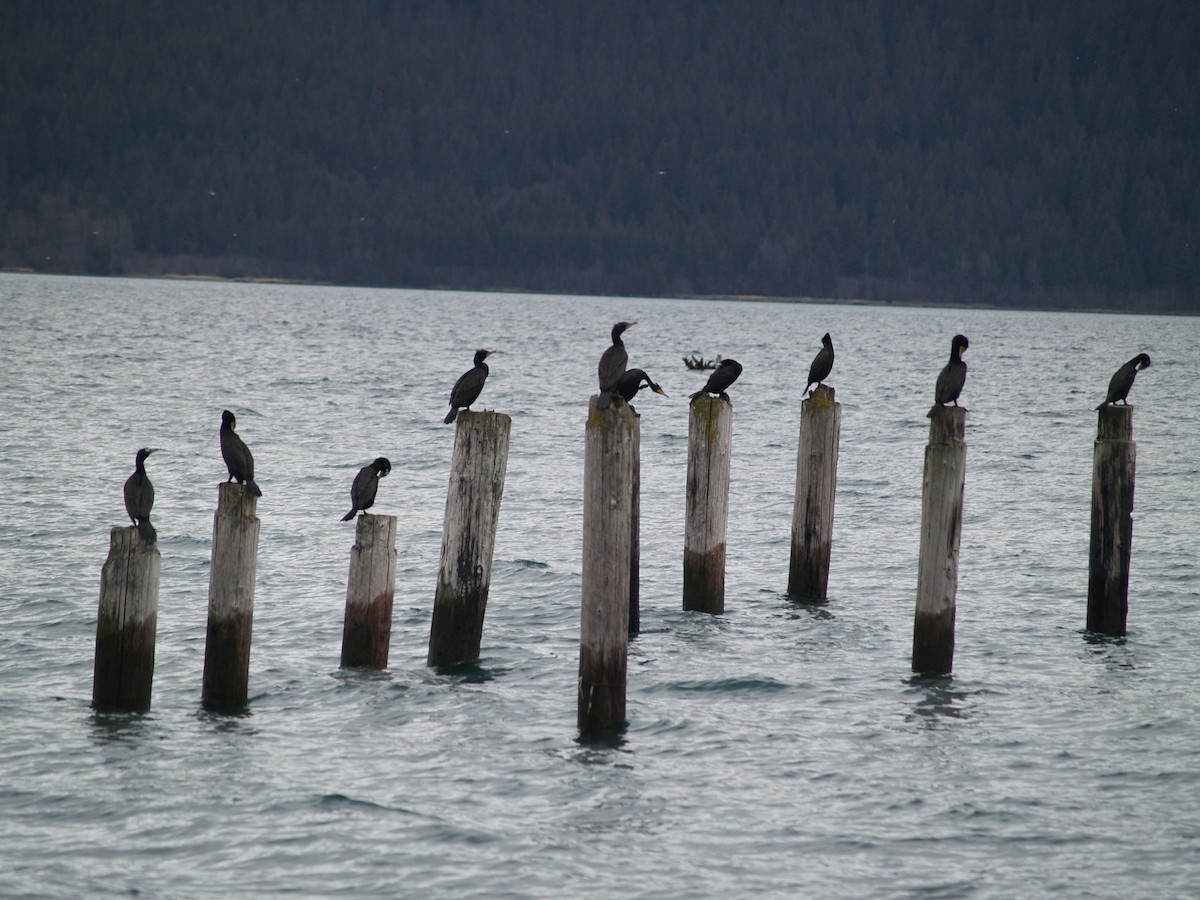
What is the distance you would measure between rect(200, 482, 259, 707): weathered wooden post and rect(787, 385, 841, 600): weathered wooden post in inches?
206

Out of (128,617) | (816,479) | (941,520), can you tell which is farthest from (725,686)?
(128,617)

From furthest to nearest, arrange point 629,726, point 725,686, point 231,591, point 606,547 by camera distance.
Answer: point 725,686 < point 629,726 < point 231,591 < point 606,547

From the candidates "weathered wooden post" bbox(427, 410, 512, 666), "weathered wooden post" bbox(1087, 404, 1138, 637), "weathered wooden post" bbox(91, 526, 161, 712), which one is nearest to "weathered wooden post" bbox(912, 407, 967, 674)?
"weathered wooden post" bbox(1087, 404, 1138, 637)

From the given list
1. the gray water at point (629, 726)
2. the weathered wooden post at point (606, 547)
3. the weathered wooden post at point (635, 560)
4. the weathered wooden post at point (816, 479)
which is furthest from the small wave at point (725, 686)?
the weathered wooden post at point (816, 479)

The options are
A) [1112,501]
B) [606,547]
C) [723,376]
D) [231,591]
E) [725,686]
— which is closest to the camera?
[606,547]

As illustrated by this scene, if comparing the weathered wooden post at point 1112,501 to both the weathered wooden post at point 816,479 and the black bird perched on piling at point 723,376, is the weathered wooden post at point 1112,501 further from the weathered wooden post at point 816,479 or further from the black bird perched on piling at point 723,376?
the black bird perched on piling at point 723,376

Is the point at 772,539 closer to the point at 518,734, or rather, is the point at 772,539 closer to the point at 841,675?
the point at 841,675

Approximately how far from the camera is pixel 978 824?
8.57 meters

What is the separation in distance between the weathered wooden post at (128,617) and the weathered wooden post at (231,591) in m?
0.44

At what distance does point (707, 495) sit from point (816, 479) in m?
1.10

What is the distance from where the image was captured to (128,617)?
30.0ft

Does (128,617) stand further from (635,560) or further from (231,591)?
(635,560)

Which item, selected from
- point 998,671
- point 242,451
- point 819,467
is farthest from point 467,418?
point 998,671

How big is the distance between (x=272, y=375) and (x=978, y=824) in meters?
43.8
